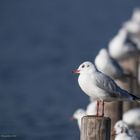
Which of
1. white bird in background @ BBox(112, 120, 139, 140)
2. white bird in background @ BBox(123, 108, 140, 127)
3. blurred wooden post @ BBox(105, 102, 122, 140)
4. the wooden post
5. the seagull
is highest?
white bird in background @ BBox(123, 108, 140, 127)

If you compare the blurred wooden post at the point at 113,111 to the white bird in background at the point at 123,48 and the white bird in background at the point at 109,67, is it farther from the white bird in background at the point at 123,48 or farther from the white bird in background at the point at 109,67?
the white bird in background at the point at 123,48

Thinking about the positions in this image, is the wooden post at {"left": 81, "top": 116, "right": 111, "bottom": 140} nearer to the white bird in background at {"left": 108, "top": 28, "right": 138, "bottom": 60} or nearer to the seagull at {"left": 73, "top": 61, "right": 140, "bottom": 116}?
the seagull at {"left": 73, "top": 61, "right": 140, "bottom": 116}

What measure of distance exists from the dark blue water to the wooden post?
4.74ft

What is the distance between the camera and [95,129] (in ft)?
25.5

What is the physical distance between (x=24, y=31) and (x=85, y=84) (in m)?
28.8

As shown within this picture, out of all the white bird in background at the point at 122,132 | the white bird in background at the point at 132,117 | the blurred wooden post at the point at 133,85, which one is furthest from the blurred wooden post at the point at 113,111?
the blurred wooden post at the point at 133,85

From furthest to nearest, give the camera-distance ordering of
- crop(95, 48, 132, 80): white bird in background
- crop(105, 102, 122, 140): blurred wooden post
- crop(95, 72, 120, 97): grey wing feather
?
1. crop(95, 48, 132, 80): white bird in background
2. crop(105, 102, 122, 140): blurred wooden post
3. crop(95, 72, 120, 97): grey wing feather

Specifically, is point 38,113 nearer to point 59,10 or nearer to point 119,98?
point 119,98

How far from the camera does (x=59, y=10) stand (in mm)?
41531

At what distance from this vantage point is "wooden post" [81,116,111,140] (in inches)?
305

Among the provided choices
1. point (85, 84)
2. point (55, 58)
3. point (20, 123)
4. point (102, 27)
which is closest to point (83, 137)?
point (85, 84)

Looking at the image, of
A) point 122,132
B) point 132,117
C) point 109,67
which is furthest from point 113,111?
point 109,67

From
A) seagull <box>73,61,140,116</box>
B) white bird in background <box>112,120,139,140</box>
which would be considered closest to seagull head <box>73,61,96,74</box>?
seagull <box>73,61,140,116</box>

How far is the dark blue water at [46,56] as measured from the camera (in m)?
18.0
